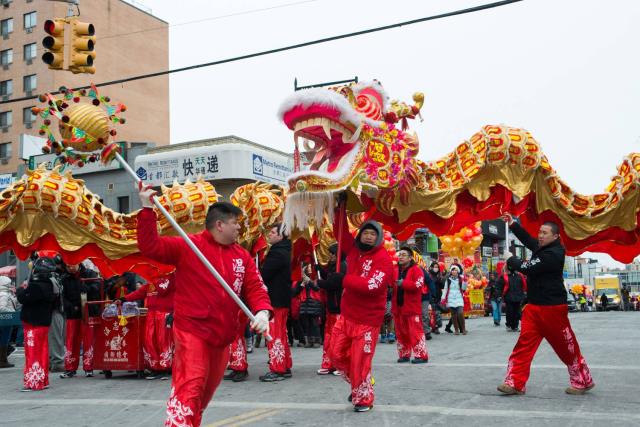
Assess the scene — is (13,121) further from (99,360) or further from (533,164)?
(533,164)

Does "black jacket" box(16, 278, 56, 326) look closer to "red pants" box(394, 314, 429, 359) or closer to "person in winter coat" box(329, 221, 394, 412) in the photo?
"person in winter coat" box(329, 221, 394, 412)

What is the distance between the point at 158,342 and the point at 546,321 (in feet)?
16.7

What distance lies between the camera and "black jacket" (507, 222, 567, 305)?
7004 mm

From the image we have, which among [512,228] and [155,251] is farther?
[512,228]

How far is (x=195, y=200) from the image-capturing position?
884 centimetres

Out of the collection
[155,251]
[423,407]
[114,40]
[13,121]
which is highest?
[114,40]

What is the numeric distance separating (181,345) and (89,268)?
23.7ft

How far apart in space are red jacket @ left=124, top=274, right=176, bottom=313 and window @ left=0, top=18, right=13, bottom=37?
42659 millimetres

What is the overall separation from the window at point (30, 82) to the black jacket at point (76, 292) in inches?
1488

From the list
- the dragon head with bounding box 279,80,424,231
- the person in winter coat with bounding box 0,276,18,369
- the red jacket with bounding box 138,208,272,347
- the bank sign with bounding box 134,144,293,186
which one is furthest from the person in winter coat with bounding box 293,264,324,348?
the bank sign with bounding box 134,144,293,186

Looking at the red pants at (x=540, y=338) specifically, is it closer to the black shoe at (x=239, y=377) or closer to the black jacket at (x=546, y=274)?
the black jacket at (x=546, y=274)

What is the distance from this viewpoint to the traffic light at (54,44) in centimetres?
752

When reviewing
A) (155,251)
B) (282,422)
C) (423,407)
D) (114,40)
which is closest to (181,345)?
(155,251)

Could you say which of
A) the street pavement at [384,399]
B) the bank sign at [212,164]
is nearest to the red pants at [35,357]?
the street pavement at [384,399]
